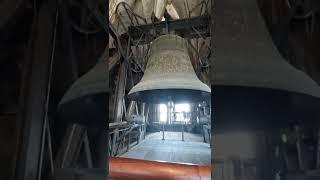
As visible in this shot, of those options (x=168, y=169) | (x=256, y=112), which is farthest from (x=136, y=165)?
(x=256, y=112)

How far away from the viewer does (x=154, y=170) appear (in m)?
0.70

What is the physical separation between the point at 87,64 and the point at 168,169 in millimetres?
429

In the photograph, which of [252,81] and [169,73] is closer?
[252,81]

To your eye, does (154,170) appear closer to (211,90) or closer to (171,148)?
(211,90)

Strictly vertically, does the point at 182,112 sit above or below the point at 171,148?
above

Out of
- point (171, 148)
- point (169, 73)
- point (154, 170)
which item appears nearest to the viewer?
point (154, 170)

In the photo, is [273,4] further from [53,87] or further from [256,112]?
[53,87]

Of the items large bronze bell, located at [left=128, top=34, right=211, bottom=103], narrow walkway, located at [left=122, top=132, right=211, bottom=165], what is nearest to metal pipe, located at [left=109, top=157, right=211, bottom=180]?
large bronze bell, located at [left=128, top=34, right=211, bottom=103]

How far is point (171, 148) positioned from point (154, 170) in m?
1.51

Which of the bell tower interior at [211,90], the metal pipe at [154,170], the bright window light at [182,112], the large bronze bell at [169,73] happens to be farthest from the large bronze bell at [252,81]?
the bright window light at [182,112]

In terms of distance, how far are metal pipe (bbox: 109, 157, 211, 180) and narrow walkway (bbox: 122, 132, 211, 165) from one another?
90 cm

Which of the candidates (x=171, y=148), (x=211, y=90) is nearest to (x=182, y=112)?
(x=171, y=148)

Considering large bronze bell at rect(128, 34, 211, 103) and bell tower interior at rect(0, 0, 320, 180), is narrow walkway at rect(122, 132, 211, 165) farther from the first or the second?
bell tower interior at rect(0, 0, 320, 180)

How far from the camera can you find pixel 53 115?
0.37 metres
